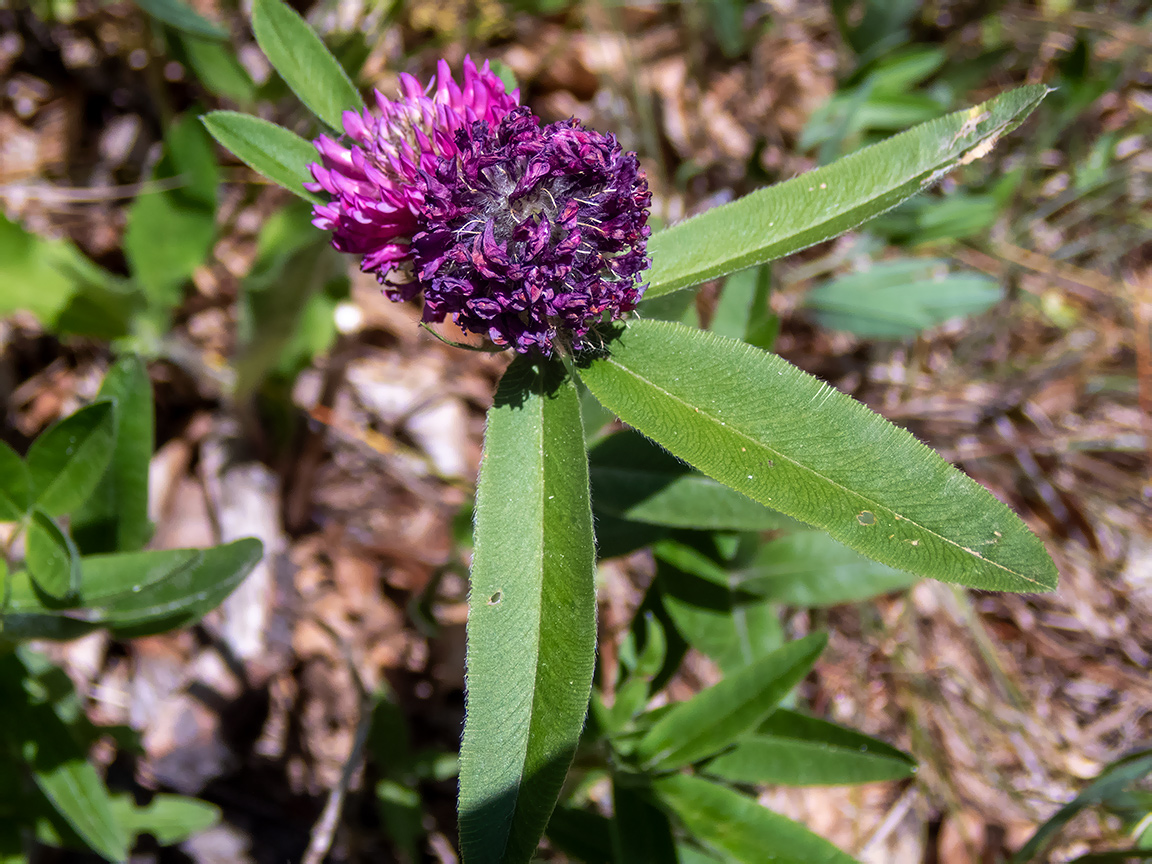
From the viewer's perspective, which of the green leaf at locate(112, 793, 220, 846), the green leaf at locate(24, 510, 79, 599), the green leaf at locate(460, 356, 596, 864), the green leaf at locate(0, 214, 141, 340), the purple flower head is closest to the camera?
the green leaf at locate(460, 356, 596, 864)

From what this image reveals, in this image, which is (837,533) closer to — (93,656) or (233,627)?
(233,627)

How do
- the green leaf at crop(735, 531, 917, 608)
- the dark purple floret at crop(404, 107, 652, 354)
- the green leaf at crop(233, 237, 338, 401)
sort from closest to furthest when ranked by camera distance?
1. the dark purple floret at crop(404, 107, 652, 354)
2. the green leaf at crop(735, 531, 917, 608)
3. the green leaf at crop(233, 237, 338, 401)

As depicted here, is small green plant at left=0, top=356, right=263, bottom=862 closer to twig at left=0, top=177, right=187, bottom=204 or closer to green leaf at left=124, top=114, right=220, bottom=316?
green leaf at left=124, top=114, right=220, bottom=316

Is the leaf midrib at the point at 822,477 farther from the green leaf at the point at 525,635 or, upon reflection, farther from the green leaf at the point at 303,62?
the green leaf at the point at 303,62

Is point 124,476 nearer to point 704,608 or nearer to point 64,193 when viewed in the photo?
point 704,608

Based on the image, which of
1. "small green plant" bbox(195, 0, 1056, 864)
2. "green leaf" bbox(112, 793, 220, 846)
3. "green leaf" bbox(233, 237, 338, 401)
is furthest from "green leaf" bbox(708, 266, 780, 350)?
"green leaf" bbox(112, 793, 220, 846)

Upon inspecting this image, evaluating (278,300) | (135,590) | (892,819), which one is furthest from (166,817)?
(892,819)

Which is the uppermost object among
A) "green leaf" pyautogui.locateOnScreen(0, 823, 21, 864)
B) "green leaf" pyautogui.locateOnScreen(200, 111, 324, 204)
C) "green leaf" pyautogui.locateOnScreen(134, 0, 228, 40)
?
"green leaf" pyautogui.locateOnScreen(134, 0, 228, 40)
